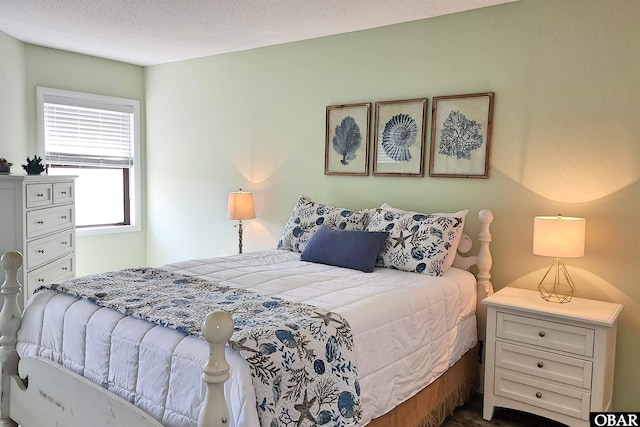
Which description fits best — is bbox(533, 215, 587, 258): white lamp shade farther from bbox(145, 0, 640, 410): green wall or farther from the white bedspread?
the white bedspread

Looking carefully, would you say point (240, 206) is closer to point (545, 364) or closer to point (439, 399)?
point (439, 399)

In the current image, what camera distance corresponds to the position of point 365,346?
2029 millimetres

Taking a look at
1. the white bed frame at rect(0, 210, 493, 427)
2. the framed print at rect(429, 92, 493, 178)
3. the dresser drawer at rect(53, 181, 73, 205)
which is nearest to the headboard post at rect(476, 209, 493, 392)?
the framed print at rect(429, 92, 493, 178)

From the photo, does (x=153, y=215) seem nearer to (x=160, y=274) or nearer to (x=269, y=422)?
(x=160, y=274)

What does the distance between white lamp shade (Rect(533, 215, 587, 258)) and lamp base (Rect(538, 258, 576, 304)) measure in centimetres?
34

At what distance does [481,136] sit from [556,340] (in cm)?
129

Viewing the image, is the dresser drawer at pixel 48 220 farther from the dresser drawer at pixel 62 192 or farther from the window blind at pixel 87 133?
the window blind at pixel 87 133

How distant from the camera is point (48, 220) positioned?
12.0ft

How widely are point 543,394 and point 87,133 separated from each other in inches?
175

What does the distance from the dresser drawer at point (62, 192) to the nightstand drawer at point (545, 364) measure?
10.7 ft

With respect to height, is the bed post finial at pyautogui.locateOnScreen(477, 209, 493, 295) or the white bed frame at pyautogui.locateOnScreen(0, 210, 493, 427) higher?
the bed post finial at pyautogui.locateOnScreen(477, 209, 493, 295)

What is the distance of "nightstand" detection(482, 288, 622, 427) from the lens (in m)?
2.42

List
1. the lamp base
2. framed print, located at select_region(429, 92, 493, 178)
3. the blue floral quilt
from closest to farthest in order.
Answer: the blue floral quilt
the lamp base
framed print, located at select_region(429, 92, 493, 178)

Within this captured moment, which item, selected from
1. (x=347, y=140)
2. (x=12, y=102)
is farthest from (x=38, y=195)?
(x=347, y=140)
